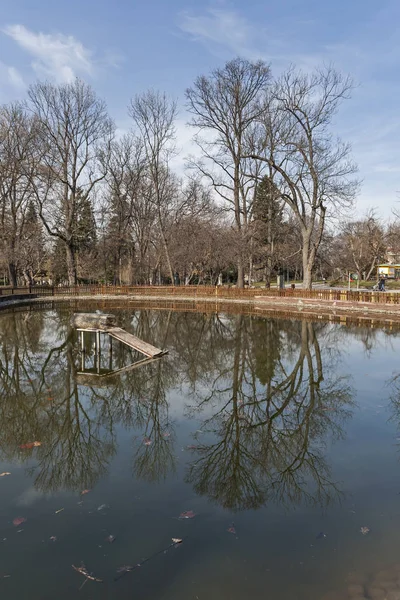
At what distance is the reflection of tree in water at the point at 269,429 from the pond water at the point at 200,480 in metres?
0.03

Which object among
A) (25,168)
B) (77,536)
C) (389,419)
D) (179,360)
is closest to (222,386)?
(179,360)

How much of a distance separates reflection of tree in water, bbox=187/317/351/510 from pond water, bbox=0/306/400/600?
0.03 m

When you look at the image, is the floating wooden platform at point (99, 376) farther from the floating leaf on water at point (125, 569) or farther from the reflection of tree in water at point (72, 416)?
the floating leaf on water at point (125, 569)

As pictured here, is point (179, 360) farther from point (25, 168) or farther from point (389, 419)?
A: point (25, 168)

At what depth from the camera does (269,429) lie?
7914mm

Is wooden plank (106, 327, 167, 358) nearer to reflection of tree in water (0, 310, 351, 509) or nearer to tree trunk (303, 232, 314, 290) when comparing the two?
reflection of tree in water (0, 310, 351, 509)

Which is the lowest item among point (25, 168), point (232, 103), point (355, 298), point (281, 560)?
point (281, 560)

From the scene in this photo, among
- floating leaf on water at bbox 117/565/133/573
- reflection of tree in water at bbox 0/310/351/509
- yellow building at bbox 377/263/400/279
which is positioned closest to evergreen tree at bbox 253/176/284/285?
yellow building at bbox 377/263/400/279

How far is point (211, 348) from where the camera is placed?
15656 mm

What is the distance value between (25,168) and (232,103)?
20396 millimetres

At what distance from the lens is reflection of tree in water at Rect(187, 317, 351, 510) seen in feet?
19.2

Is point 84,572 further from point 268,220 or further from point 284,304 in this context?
point 268,220

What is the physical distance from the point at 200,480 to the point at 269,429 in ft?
7.34

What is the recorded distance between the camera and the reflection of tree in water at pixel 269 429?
586 centimetres
